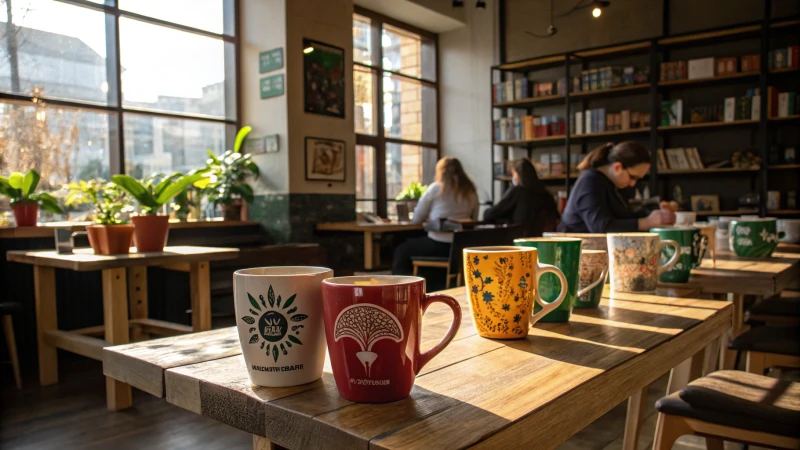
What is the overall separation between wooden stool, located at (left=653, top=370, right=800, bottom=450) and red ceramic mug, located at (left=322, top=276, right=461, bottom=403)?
751 mm

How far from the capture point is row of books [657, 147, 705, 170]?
5738mm

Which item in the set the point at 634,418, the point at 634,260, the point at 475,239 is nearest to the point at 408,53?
the point at 475,239

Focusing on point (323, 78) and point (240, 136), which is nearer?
point (240, 136)

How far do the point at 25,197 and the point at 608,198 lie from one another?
127 inches

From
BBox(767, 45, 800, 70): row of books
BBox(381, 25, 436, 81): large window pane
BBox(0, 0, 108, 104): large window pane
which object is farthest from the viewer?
BBox(381, 25, 436, 81): large window pane

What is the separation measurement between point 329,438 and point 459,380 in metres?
0.17

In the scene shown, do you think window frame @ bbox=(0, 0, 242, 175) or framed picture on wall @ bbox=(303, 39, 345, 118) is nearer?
window frame @ bbox=(0, 0, 242, 175)

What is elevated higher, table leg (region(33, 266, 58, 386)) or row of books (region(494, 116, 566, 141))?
row of books (region(494, 116, 566, 141))

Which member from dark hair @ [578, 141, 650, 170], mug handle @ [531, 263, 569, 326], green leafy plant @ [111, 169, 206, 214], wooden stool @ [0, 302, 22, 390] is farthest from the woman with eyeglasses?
wooden stool @ [0, 302, 22, 390]

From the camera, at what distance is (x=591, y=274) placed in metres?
0.97

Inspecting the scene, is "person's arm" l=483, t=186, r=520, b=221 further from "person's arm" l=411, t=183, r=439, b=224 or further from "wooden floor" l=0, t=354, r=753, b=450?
"wooden floor" l=0, t=354, r=753, b=450

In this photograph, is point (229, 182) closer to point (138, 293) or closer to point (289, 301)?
point (138, 293)

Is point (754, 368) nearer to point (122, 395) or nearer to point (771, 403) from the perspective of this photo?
point (771, 403)

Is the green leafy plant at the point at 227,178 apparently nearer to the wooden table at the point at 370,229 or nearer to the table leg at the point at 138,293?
the wooden table at the point at 370,229
